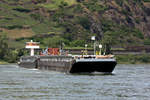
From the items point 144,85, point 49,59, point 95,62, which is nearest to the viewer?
point 144,85

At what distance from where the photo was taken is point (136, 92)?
8212 cm

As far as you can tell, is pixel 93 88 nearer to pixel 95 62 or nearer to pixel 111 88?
pixel 111 88

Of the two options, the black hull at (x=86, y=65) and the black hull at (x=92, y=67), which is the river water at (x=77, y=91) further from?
the black hull at (x=92, y=67)

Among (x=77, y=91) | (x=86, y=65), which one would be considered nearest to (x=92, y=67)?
(x=86, y=65)

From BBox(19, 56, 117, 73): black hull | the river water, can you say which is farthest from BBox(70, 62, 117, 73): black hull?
the river water

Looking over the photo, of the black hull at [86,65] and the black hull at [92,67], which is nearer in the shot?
the black hull at [86,65]

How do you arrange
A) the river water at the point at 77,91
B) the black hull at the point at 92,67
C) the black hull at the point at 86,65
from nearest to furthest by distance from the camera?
the river water at the point at 77,91
the black hull at the point at 86,65
the black hull at the point at 92,67

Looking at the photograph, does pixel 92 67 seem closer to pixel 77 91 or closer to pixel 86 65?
pixel 86 65

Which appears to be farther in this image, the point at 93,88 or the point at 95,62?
the point at 95,62

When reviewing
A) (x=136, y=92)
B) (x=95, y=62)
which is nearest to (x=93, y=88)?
(x=136, y=92)

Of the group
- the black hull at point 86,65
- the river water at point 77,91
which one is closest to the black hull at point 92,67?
the black hull at point 86,65

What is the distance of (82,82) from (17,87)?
15.0 meters

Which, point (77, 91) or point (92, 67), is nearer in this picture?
point (77, 91)

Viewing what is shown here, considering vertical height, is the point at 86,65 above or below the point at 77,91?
above
